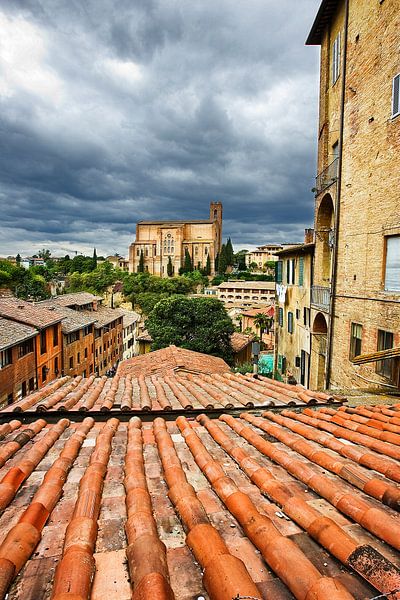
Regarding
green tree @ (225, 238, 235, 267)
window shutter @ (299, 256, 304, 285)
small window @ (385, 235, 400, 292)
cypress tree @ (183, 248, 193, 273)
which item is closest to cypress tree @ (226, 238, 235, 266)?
green tree @ (225, 238, 235, 267)

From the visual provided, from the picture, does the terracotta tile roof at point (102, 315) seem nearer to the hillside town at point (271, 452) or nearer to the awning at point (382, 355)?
the hillside town at point (271, 452)

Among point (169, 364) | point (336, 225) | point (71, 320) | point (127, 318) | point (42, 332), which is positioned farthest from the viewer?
point (127, 318)

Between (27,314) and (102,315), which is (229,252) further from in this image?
(27,314)

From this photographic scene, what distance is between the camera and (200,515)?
2441 millimetres

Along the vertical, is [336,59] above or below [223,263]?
above

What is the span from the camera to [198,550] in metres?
2.03

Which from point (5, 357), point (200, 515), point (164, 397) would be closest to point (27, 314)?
point (5, 357)

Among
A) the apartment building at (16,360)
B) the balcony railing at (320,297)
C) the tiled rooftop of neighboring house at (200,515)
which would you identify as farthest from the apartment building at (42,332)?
the tiled rooftop of neighboring house at (200,515)

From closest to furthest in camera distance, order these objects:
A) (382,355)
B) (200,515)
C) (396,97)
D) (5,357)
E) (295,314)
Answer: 1. (200,515)
2. (382,355)
3. (396,97)
4. (5,357)
5. (295,314)

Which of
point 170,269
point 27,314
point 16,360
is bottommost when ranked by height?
point 16,360

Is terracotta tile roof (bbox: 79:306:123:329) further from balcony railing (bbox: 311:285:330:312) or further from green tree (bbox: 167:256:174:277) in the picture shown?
green tree (bbox: 167:256:174:277)

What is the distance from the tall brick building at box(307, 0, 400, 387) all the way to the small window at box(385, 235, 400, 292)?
30 millimetres

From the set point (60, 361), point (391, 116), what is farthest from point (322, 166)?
point (60, 361)

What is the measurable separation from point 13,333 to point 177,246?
10584 centimetres
